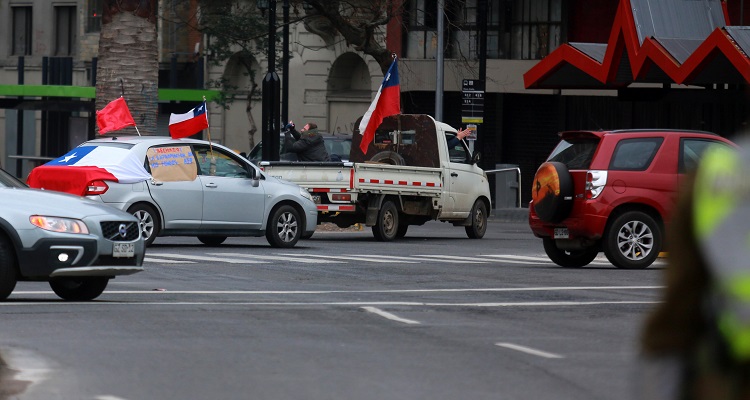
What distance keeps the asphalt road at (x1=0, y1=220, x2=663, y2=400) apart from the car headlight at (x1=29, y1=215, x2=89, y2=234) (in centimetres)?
63

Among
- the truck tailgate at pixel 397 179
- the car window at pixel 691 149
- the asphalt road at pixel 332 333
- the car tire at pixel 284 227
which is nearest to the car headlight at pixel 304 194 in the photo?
the car tire at pixel 284 227

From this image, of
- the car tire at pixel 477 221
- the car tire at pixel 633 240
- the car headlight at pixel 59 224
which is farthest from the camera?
the car tire at pixel 477 221

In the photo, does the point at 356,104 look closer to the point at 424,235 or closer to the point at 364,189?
the point at 424,235

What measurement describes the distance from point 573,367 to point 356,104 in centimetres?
3534

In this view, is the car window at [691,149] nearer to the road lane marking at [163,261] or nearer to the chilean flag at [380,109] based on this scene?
the road lane marking at [163,261]

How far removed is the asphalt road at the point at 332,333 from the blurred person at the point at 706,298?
17cm

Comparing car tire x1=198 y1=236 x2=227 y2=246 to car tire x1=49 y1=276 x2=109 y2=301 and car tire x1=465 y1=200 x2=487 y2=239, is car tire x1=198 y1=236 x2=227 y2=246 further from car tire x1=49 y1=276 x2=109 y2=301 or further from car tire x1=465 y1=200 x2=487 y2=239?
car tire x1=49 y1=276 x2=109 y2=301

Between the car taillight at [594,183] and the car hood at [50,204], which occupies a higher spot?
the car taillight at [594,183]

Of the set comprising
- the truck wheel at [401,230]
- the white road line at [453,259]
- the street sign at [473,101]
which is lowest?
the white road line at [453,259]

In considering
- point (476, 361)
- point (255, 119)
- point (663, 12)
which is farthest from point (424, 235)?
point (255, 119)

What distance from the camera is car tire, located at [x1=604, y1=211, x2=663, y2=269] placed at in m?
16.9

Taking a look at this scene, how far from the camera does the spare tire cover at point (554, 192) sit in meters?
16.8

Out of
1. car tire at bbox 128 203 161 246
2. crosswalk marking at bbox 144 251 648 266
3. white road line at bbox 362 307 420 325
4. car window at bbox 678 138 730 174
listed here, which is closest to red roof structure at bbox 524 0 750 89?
crosswalk marking at bbox 144 251 648 266

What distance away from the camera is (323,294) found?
1380cm
